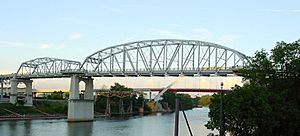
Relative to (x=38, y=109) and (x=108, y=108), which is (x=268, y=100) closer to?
(x=38, y=109)

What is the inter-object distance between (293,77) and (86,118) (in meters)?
76.3

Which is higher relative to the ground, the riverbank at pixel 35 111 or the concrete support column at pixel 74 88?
the concrete support column at pixel 74 88

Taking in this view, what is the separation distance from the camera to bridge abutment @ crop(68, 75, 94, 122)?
10438cm

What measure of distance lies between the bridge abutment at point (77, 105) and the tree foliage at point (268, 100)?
7011 centimetres

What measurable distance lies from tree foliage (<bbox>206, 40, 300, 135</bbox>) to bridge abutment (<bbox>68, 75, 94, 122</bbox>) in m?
70.1

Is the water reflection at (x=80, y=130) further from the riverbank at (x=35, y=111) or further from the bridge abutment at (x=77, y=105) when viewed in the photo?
the riverbank at (x=35, y=111)

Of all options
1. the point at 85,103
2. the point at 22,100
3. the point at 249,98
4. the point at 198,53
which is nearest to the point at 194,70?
the point at 198,53

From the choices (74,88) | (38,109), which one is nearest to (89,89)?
(74,88)

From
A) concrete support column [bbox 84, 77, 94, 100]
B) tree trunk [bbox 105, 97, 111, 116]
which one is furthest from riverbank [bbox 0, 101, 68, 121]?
tree trunk [bbox 105, 97, 111, 116]

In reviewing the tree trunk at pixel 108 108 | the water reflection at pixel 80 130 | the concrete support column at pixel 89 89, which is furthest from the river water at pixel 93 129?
the tree trunk at pixel 108 108

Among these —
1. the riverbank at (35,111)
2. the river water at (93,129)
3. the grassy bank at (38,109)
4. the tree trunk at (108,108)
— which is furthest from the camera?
the tree trunk at (108,108)

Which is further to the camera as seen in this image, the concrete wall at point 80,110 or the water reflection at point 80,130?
the concrete wall at point 80,110

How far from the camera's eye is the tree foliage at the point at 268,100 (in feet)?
116

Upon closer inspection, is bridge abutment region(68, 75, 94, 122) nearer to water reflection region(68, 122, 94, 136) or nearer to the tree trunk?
water reflection region(68, 122, 94, 136)
